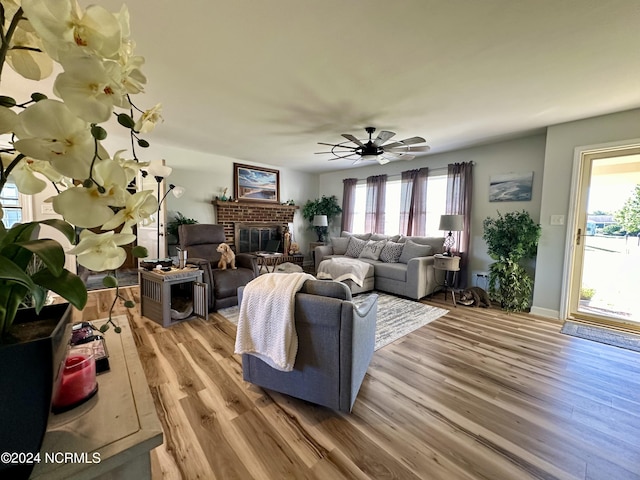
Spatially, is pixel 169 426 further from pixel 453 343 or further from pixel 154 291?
pixel 453 343

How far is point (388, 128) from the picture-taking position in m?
3.43

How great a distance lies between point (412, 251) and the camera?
14.1 feet

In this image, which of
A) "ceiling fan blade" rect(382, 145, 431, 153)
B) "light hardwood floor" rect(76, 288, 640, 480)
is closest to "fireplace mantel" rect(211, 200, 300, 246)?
"light hardwood floor" rect(76, 288, 640, 480)

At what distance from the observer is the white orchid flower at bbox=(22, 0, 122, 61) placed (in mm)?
336

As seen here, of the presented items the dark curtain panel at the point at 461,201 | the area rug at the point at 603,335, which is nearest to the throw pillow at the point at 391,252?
the dark curtain panel at the point at 461,201

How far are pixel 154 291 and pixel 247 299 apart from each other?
1.81m

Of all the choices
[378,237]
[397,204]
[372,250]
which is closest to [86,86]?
[372,250]

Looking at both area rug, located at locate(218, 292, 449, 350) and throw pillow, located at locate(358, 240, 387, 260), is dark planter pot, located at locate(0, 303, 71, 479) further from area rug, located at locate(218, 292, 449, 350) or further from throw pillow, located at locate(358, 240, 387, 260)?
throw pillow, located at locate(358, 240, 387, 260)

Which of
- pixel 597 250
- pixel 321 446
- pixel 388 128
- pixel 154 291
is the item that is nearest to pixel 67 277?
pixel 321 446

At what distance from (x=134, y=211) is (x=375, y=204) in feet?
17.8

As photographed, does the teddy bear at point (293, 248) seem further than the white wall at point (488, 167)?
Yes

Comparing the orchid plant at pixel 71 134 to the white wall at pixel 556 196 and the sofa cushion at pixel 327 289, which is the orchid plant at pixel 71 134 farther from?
the white wall at pixel 556 196

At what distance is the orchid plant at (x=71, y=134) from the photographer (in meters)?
0.34

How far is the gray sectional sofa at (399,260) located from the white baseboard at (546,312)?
1.24 m
